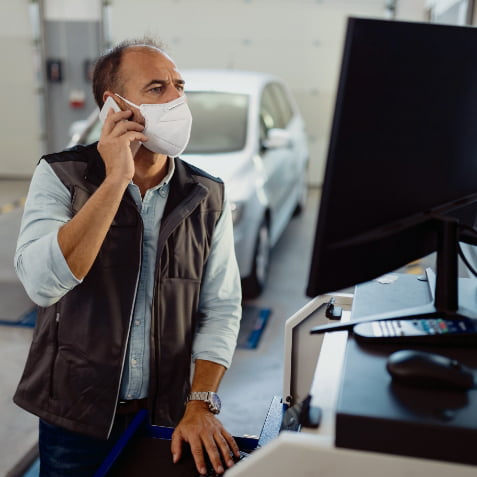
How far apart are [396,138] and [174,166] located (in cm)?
80

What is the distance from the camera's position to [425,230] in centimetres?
105

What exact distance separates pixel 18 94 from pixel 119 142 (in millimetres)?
8193

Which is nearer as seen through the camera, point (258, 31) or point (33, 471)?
point (33, 471)

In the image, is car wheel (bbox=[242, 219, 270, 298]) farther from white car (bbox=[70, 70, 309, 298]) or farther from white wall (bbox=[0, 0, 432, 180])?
white wall (bbox=[0, 0, 432, 180])

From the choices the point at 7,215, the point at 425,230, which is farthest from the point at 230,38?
the point at 425,230

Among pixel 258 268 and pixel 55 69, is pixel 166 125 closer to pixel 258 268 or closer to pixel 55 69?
pixel 258 268

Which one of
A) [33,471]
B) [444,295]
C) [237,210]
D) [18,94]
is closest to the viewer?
[444,295]

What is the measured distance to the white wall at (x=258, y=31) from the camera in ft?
27.1

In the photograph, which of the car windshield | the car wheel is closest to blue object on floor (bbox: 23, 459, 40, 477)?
the car wheel

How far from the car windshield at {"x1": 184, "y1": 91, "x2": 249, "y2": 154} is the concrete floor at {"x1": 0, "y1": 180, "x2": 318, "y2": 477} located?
1.16 metres

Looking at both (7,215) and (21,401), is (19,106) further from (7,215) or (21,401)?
(21,401)

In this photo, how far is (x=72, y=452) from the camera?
1.51 metres

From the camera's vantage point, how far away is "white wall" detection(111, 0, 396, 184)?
8.27 metres

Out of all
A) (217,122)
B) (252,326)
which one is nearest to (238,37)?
(217,122)
